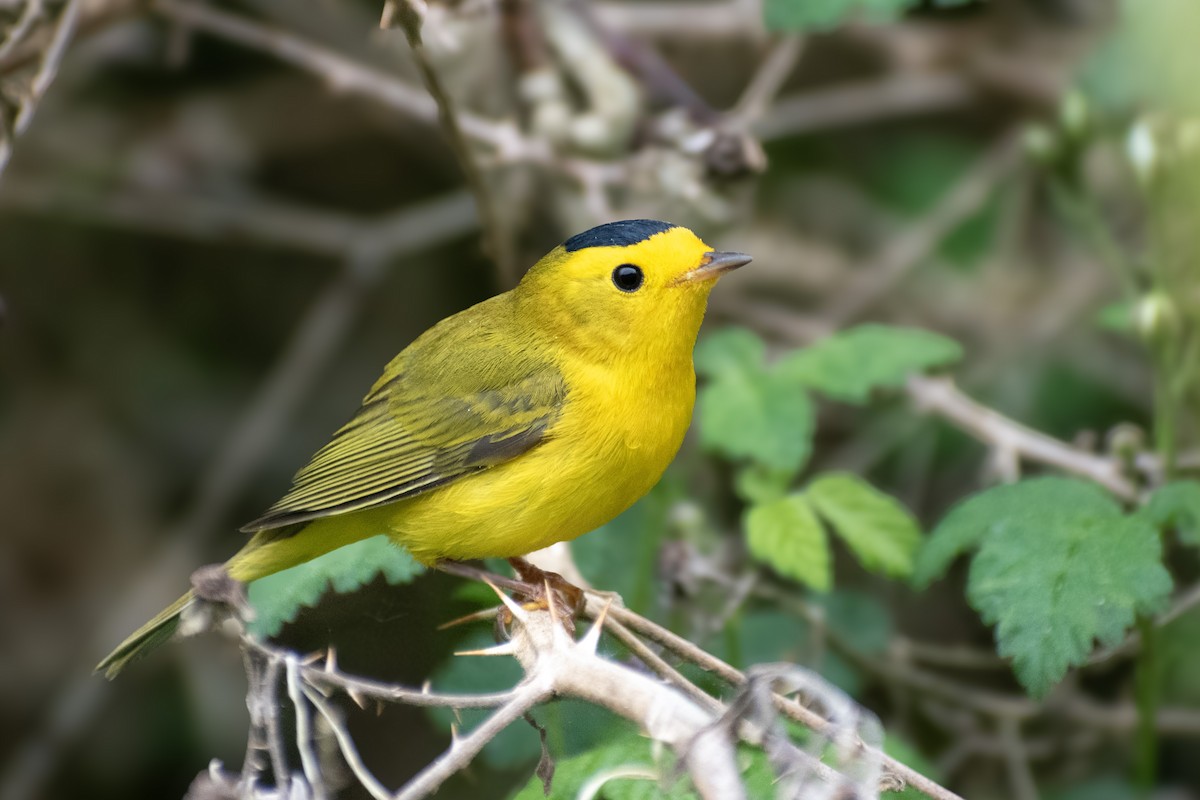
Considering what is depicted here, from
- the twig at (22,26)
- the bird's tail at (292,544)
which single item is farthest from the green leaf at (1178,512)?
the twig at (22,26)

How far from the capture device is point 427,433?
2.97m

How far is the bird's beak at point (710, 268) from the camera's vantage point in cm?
279

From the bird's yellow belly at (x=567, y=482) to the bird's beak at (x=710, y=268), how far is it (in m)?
0.22

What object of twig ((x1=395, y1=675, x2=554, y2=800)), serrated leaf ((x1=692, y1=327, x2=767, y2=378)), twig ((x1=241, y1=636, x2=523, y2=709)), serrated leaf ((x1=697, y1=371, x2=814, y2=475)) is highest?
serrated leaf ((x1=692, y1=327, x2=767, y2=378))

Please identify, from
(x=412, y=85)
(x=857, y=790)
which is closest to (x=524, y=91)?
(x=412, y=85)

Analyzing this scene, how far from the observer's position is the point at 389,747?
268 centimetres

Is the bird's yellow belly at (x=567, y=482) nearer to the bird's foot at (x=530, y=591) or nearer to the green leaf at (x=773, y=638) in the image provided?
the bird's foot at (x=530, y=591)

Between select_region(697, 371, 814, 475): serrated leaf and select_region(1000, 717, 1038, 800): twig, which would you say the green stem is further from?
select_region(697, 371, 814, 475): serrated leaf

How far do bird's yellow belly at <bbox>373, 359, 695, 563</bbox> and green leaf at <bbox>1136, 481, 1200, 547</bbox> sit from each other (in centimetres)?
102

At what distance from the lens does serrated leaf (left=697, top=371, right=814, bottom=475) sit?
3.31 metres

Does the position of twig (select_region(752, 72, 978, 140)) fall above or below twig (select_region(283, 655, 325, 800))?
above

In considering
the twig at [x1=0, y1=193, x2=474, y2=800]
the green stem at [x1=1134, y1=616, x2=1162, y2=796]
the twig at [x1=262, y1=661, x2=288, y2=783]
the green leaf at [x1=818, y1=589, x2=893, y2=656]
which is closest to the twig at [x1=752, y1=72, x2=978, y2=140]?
the twig at [x1=0, y1=193, x2=474, y2=800]

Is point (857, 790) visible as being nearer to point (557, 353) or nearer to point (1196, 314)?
point (557, 353)

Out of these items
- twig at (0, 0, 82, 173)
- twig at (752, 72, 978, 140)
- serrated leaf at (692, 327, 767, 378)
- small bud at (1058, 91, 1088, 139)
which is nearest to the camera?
twig at (0, 0, 82, 173)
